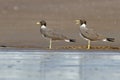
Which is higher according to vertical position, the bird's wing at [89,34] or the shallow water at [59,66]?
the bird's wing at [89,34]

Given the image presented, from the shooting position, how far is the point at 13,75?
11195 mm

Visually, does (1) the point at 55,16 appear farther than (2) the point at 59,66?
Yes

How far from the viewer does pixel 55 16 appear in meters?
22.1

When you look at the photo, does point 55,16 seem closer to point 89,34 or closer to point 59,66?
point 89,34

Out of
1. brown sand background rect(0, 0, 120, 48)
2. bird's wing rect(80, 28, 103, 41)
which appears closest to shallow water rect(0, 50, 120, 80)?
bird's wing rect(80, 28, 103, 41)

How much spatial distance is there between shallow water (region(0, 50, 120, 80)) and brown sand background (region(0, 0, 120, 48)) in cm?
547

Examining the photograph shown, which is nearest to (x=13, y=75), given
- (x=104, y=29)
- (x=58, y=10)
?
(x=104, y=29)

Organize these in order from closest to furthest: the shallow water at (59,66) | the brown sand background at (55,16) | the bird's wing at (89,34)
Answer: the shallow water at (59,66)
the bird's wing at (89,34)
the brown sand background at (55,16)

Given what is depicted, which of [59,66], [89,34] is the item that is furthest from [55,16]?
[59,66]

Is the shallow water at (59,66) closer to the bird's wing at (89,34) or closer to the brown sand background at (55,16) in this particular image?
the bird's wing at (89,34)

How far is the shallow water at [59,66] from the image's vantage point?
1109 centimetres

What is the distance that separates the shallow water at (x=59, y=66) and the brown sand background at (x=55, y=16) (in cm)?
547

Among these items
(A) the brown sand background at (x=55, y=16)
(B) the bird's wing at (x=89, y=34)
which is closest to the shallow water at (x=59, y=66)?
(B) the bird's wing at (x=89, y=34)

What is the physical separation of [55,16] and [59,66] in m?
10.3
